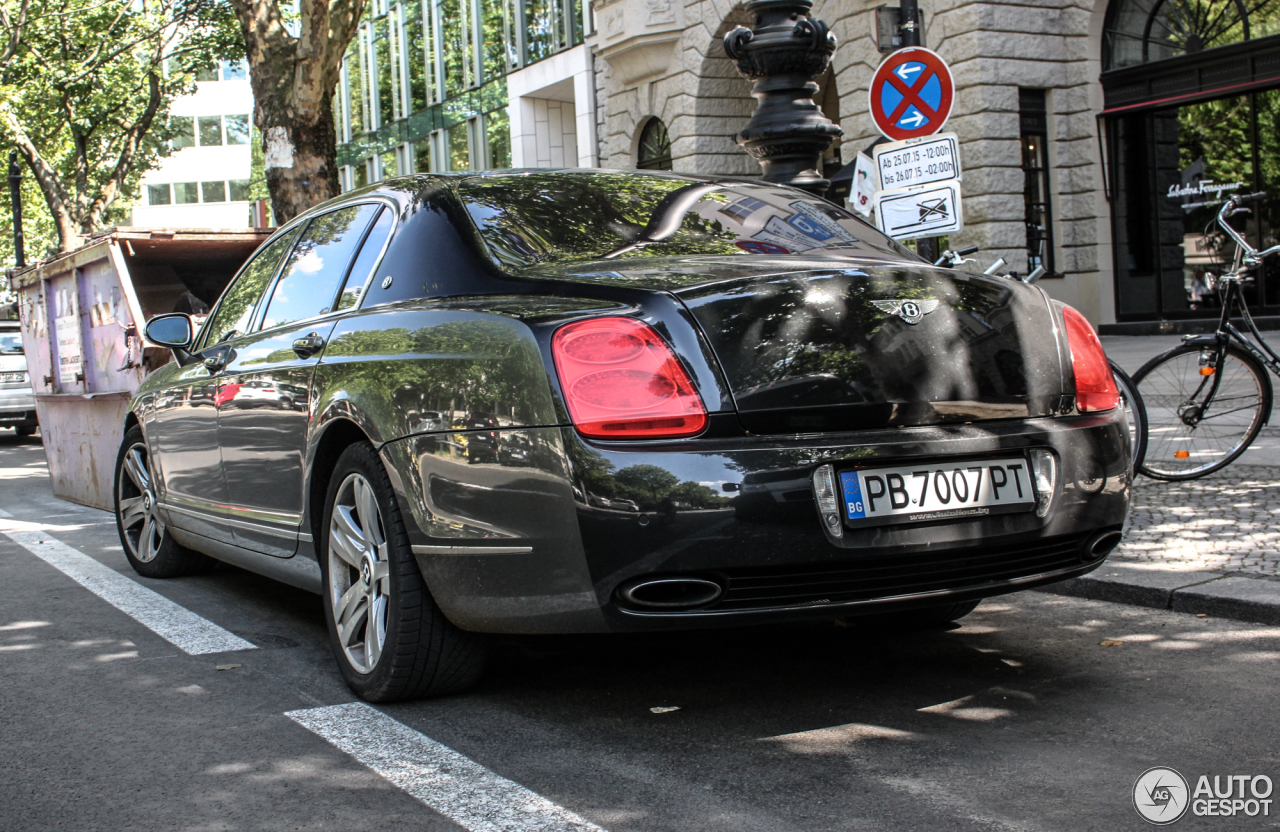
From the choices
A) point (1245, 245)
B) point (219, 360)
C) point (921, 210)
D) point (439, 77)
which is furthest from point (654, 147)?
point (219, 360)

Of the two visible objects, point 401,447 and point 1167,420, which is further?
point 1167,420

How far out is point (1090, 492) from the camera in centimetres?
356

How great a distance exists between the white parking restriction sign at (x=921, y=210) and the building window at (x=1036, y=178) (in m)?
10.9

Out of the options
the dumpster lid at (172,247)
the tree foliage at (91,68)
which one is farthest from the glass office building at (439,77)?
the dumpster lid at (172,247)

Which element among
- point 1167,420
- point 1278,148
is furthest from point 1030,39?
point 1167,420

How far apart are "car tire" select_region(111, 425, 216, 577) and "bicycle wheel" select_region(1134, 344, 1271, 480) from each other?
4773 millimetres

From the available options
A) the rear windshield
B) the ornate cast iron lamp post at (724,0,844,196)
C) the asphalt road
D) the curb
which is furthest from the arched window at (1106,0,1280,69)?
the rear windshield

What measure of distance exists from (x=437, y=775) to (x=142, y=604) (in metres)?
2.95

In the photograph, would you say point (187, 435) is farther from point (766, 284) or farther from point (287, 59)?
point (287, 59)

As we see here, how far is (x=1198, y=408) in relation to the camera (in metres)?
7.25

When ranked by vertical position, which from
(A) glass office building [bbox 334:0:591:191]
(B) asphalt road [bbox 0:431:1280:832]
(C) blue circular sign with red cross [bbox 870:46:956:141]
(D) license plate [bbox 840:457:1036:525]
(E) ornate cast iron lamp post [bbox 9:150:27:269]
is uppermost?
(A) glass office building [bbox 334:0:591:191]

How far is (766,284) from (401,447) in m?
1.07

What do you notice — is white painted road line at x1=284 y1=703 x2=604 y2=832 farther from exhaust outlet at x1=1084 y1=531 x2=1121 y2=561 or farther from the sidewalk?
the sidewalk

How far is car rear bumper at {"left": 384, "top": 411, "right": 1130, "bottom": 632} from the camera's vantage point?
10.3ft
